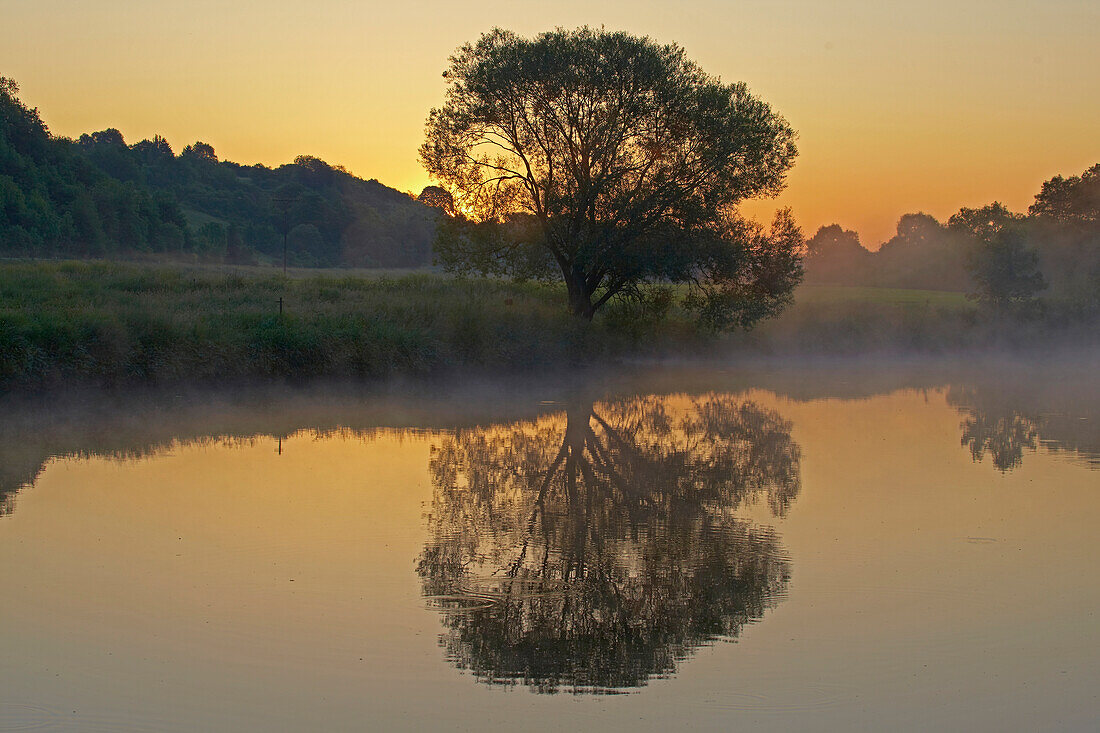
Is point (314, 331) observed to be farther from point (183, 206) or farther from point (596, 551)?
point (183, 206)

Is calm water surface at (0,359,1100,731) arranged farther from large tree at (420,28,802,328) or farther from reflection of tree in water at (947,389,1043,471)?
large tree at (420,28,802,328)

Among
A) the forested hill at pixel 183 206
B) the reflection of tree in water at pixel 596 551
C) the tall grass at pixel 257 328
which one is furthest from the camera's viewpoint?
the forested hill at pixel 183 206

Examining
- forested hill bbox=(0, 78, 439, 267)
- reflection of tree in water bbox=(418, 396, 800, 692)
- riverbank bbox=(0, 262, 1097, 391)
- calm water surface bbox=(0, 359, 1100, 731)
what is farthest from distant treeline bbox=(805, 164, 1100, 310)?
reflection of tree in water bbox=(418, 396, 800, 692)

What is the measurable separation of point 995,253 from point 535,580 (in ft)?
160

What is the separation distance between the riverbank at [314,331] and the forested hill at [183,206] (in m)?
20.0

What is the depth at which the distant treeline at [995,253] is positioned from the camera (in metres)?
50.3

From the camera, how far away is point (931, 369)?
34.0 m

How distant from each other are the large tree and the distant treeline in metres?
25.5

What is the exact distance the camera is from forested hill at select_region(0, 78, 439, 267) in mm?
53281

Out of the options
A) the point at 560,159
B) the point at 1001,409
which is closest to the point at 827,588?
the point at 1001,409

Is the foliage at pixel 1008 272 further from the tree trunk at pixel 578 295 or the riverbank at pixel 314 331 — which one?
the tree trunk at pixel 578 295

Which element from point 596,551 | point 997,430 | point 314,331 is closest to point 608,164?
point 314,331

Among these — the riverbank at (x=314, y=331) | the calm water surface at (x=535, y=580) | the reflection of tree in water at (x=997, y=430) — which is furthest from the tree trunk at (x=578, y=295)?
the calm water surface at (x=535, y=580)

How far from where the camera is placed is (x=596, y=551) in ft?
29.2
